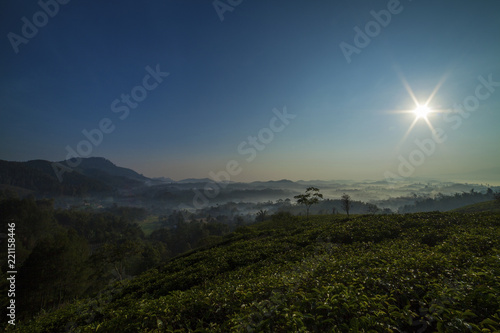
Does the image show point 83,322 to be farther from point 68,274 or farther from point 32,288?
point 68,274

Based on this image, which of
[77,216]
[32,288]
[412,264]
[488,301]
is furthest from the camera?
[77,216]

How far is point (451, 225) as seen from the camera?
13.3m

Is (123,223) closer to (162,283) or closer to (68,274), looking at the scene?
(68,274)

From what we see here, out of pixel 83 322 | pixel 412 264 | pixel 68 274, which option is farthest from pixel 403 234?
pixel 68 274

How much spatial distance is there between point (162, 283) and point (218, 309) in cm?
979

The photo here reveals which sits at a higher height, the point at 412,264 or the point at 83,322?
the point at 412,264

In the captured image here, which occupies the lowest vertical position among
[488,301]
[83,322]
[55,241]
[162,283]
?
[55,241]

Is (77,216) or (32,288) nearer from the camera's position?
(32,288)

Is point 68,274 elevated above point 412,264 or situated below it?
below

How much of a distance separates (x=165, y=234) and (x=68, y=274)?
8657 cm

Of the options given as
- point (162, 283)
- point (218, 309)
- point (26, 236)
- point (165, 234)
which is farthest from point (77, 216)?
point (218, 309)

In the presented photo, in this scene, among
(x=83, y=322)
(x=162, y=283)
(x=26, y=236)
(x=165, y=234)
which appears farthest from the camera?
(x=165, y=234)

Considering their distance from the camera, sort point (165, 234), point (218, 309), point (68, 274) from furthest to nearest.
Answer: point (165, 234) → point (68, 274) → point (218, 309)

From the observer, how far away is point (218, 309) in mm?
5137
